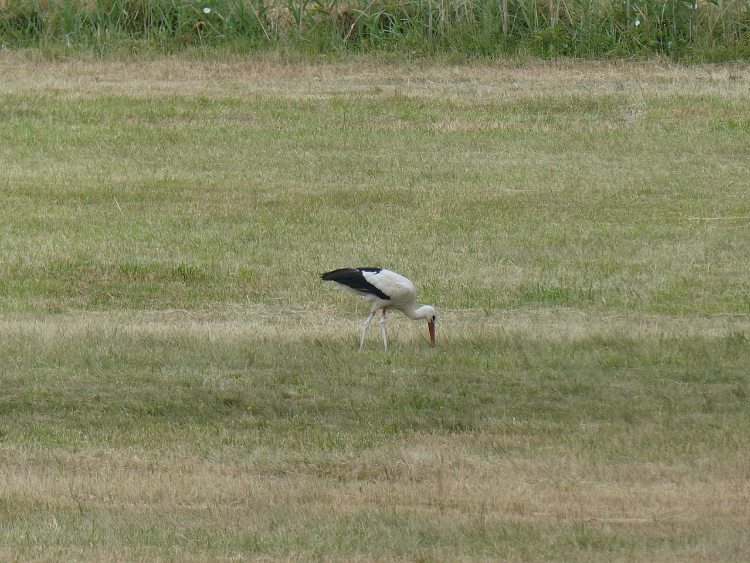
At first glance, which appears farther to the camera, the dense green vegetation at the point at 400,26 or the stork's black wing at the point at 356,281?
the dense green vegetation at the point at 400,26

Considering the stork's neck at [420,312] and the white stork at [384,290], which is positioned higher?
the white stork at [384,290]

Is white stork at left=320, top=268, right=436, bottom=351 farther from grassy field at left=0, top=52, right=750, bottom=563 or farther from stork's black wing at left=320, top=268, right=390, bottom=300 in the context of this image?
grassy field at left=0, top=52, right=750, bottom=563

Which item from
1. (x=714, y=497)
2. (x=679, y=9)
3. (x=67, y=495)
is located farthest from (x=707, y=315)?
(x=679, y=9)

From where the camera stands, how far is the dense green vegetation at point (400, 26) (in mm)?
20781

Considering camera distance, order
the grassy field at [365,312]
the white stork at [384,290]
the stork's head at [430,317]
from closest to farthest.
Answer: the grassy field at [365,312] < the white stork at [384,290] < the stork's head at [430,317]

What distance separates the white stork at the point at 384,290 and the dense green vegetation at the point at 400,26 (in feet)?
38.2

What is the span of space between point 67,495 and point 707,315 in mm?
6387

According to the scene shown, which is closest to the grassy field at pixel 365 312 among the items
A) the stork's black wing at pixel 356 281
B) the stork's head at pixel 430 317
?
the stork's head at pixel 430 317

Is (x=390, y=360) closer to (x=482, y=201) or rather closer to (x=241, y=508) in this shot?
(x=241, y=508)

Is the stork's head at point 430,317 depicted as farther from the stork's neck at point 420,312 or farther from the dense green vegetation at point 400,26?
the dense green vegetation at point 400,26

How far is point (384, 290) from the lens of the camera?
9.64 m

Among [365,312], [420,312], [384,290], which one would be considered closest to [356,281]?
[384,290]

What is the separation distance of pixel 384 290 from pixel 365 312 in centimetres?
185

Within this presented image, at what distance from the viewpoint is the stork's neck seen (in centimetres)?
980
